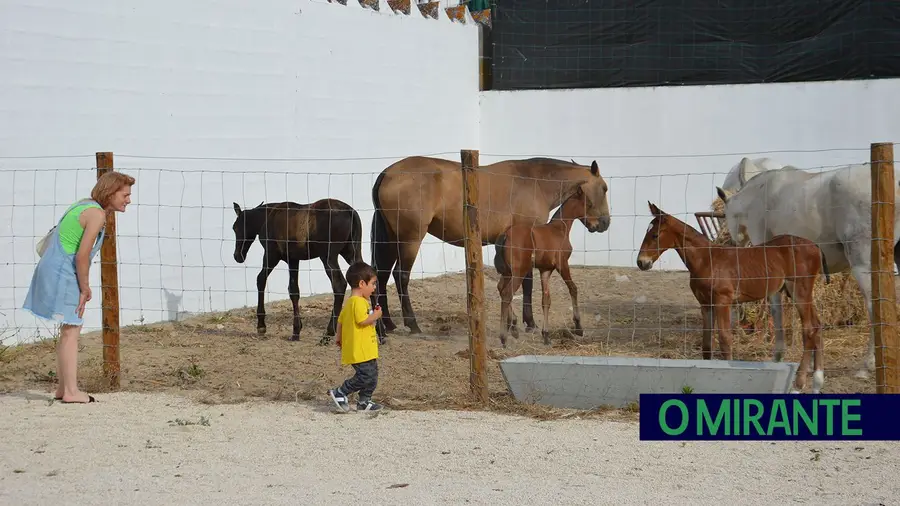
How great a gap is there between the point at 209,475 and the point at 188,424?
1.18 metres

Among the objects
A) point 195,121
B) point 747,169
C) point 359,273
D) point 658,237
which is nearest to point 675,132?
point 747,169

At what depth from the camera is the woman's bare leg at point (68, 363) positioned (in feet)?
24.2

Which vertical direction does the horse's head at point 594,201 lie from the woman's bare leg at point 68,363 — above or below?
above

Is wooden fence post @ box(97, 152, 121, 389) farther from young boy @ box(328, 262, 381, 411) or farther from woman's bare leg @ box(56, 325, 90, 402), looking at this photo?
young boy @ box(328, 262, 381, 411)

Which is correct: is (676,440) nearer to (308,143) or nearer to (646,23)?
(308,143)

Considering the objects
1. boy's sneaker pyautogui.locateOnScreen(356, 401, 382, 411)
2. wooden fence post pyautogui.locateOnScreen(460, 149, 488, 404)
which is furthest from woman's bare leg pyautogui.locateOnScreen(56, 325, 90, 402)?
wooden fence post pyautogui.locateOnScreen(460, 149, 488, 404)

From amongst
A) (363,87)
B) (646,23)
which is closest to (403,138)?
(363,87)

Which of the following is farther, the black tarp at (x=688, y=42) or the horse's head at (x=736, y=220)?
the black tarp at (x=688, y=42)

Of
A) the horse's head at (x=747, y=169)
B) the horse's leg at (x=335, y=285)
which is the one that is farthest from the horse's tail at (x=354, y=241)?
the horse's head at (x=747, y=169)

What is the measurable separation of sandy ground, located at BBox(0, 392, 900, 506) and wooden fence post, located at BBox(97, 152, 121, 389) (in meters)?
0.73

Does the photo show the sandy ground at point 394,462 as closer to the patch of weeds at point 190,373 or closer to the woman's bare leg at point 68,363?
the woman's bare leg at point 68,363

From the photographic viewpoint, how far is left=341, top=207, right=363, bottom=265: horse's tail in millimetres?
9930

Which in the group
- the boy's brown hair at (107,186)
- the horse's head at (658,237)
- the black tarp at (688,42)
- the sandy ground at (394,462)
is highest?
the black tarp at (688,42)

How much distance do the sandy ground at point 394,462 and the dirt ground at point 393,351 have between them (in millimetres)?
625
